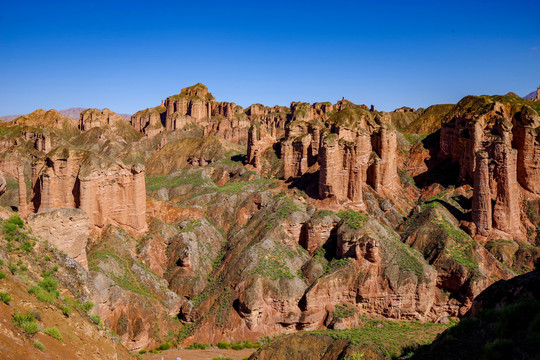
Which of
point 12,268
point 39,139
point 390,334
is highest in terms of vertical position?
point 39,139

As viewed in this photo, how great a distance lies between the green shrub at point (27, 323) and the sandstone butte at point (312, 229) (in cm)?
790

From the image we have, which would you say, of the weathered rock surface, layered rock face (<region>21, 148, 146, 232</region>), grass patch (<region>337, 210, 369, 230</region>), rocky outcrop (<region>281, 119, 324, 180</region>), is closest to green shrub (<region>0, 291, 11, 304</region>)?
the weathered rock surface

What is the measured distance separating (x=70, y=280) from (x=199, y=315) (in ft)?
81.1

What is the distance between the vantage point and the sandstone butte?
41.2 meters

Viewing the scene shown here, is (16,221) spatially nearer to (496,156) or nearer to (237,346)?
(237,346)

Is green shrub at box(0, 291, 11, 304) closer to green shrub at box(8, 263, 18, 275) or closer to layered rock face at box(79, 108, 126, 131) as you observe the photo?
green shrub at box(8, 263, 18, 275)

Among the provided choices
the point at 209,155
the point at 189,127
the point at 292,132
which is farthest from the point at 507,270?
the point at 189,127

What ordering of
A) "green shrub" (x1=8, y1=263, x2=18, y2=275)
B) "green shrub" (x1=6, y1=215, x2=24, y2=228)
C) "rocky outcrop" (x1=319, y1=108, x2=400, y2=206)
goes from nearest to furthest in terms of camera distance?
"green shrub" (x1=8, y1=263, x2=18, y2=275) → "green shrub" (x1=6, y1=215, x2=24, y2=228) → "rocky outcrop" (x1=319, y1=108, x2=400, y2=206)

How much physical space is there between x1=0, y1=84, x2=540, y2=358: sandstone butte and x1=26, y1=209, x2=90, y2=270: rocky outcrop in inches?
3.8

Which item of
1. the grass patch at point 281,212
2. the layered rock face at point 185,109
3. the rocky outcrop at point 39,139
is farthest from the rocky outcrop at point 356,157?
the layered rock face at point 185,109

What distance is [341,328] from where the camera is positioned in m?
39.3

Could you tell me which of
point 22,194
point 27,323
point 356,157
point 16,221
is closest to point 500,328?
point 27,323

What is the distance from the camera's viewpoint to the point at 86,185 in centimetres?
4331

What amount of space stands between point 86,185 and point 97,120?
13194 centimetres
